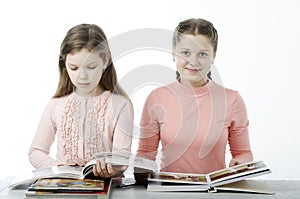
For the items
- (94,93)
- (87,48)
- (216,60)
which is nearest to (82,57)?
(87,48)

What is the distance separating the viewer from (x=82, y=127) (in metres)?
1.89

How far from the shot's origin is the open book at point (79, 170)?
1626 millimetres

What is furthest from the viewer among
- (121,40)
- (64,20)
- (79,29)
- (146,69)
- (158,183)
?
(64,20)

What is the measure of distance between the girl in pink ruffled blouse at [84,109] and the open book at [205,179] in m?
0.20

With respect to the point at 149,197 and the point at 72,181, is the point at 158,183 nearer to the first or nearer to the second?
the point at 149,197

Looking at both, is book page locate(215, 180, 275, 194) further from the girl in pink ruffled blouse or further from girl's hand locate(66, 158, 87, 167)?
girl's hand locate(66, 158, 87, 167)

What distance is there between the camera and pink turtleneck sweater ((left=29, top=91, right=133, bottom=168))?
6.09ft

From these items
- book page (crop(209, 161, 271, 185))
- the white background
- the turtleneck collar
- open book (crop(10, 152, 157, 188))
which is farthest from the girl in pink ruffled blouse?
the white background

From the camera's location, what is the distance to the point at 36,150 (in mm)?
1876

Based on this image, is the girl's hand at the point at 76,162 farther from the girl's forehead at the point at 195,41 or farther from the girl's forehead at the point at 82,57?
the girl's forehead at the point at 195,41

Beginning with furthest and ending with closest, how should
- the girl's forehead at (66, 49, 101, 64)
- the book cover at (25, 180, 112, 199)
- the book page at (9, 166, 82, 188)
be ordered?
the girl's forehead at (66, 49, 101, 64)
the book page at (9, 166, 82, 188)
the book cover at (25, 180, 112, 199)

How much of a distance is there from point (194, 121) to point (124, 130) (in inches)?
11.1

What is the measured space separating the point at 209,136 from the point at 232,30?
52.1 inches

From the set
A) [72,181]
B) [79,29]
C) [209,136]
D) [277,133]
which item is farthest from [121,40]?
[277,133]
